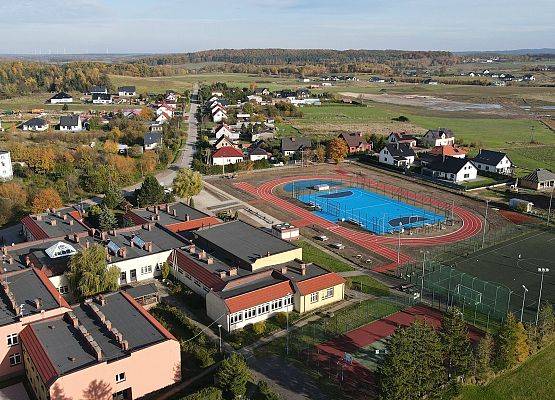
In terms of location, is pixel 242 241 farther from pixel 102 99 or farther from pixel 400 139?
pixel 102 99

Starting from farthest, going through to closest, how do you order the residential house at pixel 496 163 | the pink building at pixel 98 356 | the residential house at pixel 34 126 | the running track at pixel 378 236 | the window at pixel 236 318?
the residential house at pixel 34 126 → the residential house at pixel 496 163 → the running track at pixel 378 236 → the window at pixel 236 318 → the pink building at pixel 98 356

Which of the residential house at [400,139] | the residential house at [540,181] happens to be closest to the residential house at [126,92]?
the residential house at [400,139]

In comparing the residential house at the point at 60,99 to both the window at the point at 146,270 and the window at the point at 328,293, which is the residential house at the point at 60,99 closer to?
the window at the point at 146,270

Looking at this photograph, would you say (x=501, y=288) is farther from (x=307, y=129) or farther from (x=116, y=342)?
(x=307, y=129)

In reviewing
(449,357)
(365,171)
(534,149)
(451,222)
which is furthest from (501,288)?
(534,149)

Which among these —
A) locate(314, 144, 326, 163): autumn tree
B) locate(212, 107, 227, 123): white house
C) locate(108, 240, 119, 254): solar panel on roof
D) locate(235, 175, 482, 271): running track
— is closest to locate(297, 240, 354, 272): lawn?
locate(235, 175, 482, 271): running track

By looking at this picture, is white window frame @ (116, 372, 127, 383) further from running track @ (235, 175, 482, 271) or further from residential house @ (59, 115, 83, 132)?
residential house @ (59, 115, 83, 132)
